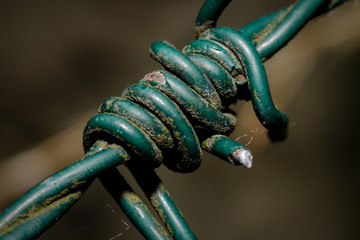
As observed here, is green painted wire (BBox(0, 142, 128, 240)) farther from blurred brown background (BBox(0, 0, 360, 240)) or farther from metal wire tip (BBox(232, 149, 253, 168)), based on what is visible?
blurred brown background (BBox(0, 0, 360, 240))

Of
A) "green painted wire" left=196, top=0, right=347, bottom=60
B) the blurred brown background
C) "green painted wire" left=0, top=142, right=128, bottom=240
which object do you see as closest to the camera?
"green painted wire" left=0, top=142, right=128, bottom=240

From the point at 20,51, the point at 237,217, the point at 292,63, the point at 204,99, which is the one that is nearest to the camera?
the point at 204,99

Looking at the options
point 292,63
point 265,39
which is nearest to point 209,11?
point 265,39

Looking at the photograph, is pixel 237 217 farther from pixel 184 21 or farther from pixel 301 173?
pixel 184 21

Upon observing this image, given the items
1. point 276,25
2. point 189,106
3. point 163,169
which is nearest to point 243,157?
point 189,106

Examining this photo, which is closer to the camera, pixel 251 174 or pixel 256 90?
pixel 256 90

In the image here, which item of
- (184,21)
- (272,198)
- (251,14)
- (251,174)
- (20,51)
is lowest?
(272,198)

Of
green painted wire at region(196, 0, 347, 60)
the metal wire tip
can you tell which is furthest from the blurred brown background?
the metal wire tip
